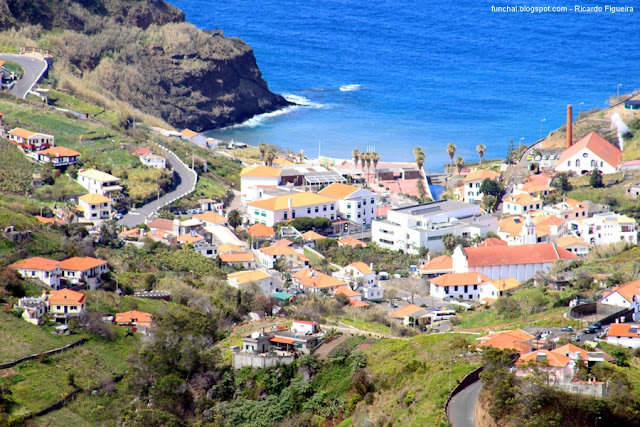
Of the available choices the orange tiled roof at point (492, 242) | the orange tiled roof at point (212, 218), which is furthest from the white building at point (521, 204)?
the orange tiled roof at point (212, 218)

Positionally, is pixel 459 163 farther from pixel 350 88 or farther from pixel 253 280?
pixel 350 88


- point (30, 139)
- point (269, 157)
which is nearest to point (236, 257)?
point (30, 139)

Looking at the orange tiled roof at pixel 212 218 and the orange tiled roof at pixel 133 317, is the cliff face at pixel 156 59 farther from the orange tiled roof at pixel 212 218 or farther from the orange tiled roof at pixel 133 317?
the orange tiled roof at pixel 133 317

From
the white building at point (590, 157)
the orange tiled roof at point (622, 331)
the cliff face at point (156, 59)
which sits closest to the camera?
the orange tiled roof at point (622, 331)

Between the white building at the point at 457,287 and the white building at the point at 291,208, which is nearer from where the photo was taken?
the white building at the point at 457,287

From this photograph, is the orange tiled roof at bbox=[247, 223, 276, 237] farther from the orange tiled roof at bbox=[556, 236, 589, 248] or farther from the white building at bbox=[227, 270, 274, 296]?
the orange tiled roof at bbox=[556, 236, 589, 248]

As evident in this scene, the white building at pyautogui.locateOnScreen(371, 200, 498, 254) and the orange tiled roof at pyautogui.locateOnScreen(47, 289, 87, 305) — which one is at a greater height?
the white building at pyautogui.locateOnScreen(371, 200, 498, 254)

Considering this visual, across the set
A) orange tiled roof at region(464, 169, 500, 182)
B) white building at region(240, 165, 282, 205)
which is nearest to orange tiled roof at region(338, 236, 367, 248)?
white building at region(240, 165, 282, 205)
